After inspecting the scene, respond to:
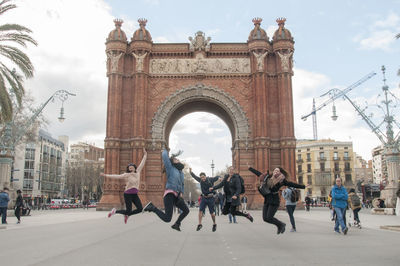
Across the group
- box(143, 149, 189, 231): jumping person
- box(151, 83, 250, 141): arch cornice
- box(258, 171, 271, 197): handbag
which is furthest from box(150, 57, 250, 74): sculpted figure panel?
box(143, 149, 189, 231): jumping person

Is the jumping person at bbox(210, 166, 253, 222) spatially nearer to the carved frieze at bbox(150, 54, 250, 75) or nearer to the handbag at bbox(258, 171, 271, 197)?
the handbag at bbox(258, 171, 271, 197)

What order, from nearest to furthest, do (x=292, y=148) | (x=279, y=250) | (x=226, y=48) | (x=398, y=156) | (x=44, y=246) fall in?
(x=279, y=250)
(x=44, y=246)
(x=398, y=156)
(x=292, y=148)
(x=226, y=48)

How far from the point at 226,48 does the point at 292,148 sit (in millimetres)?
11531

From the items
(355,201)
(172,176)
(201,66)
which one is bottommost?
(355,201)

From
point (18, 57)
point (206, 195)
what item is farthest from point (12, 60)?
point (206, 195)

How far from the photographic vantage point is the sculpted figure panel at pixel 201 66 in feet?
122

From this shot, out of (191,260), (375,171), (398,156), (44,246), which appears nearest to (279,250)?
(191,260)

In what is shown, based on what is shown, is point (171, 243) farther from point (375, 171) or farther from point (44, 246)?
point (375, 171)

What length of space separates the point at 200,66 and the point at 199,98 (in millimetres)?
3076

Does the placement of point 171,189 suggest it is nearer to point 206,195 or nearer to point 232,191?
point 232,191

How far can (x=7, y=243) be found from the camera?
9164mm

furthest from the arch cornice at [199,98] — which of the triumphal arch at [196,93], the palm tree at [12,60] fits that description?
the palm tree at [12,60]

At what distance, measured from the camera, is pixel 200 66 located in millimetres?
37031

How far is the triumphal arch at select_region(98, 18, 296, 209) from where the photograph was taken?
3506 centimetres
